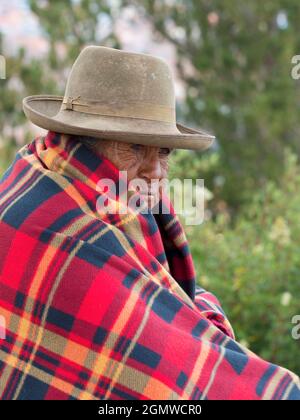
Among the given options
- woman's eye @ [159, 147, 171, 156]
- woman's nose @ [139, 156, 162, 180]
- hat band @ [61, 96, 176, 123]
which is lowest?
woman's nose @ [139, 156, 162, 180]

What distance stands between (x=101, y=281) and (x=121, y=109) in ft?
1.71

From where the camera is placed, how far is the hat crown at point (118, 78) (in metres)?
2.24

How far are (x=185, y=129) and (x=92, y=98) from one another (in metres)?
0.44

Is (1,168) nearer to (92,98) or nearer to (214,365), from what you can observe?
(92,98)

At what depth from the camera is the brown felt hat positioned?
7.22 feet

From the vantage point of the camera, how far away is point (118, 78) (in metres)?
2.24

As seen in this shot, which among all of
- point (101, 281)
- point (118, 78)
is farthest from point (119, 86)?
point (101, 281)

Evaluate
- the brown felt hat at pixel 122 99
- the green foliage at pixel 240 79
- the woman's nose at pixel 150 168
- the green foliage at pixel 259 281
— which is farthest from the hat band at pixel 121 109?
the green foliage at pixel 240 79

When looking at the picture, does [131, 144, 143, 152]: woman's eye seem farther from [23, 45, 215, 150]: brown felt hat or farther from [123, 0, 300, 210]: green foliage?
[123, 0, 300, 210]: green foliage

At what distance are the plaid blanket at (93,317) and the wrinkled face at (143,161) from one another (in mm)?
70

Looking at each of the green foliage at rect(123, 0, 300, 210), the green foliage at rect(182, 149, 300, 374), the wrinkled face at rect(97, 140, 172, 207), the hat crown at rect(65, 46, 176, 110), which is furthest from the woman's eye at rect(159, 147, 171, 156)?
the green foliage at rect(123, 0, 300, 210)

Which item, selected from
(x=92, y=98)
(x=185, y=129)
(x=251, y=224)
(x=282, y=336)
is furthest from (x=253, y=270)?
(x=92, y=98)

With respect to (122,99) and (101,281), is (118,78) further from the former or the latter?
(101,281)
